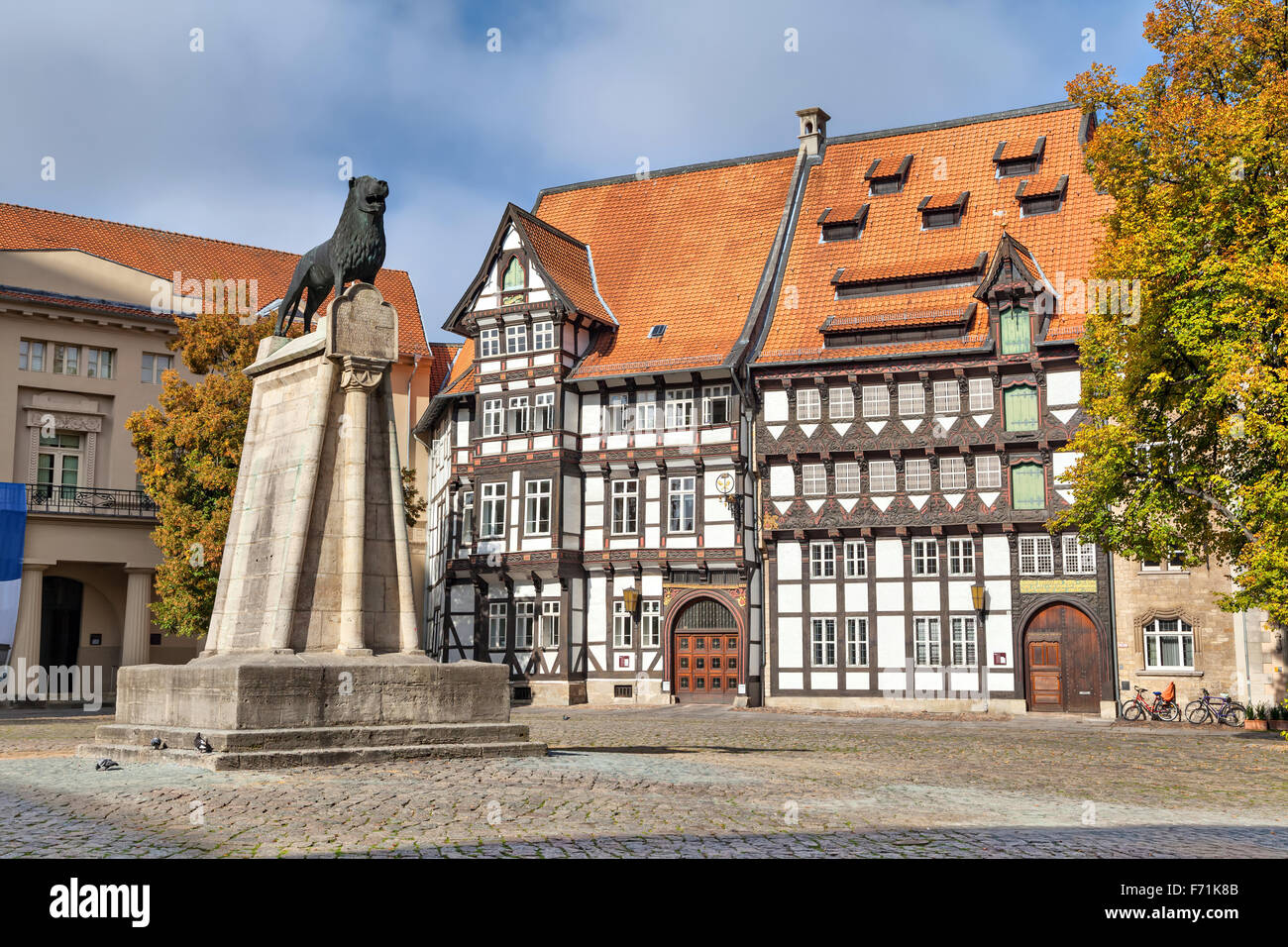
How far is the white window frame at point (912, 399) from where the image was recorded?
119 ft

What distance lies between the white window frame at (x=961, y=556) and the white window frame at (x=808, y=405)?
5299mm

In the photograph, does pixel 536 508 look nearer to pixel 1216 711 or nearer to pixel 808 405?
pixel 808 405

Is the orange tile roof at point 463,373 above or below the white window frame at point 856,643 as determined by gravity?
above

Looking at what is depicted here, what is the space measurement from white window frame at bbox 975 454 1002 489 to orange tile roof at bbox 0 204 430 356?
22542mm

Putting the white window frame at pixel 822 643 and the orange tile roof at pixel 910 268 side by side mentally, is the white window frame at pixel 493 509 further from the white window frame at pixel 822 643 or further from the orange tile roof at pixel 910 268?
the orange tile roof at pixel 910 268

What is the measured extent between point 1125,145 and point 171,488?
79.8 ft

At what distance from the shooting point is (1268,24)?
2355 centimetres

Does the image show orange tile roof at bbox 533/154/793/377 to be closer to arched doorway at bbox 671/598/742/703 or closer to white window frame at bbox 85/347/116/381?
arched doorway at bbox 671/598/742/703

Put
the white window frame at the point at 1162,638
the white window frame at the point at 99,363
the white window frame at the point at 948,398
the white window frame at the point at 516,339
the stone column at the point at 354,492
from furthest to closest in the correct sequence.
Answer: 1. the white window frame at the point at 99,363
2. the white window frame at the point at 516,339
3. the white window frame at the point at 948,398
4. the white window frame at the point at 1162,638
5. the stone column at the point at 354,492

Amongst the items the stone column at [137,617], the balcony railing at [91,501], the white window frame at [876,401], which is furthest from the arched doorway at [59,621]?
the white window frame at [876,401]

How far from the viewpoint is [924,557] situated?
3616 cm

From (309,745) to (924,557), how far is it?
2572cm

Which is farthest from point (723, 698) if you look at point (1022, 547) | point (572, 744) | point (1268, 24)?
point (1268, 24)

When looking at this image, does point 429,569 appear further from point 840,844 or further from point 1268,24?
point 840,844
